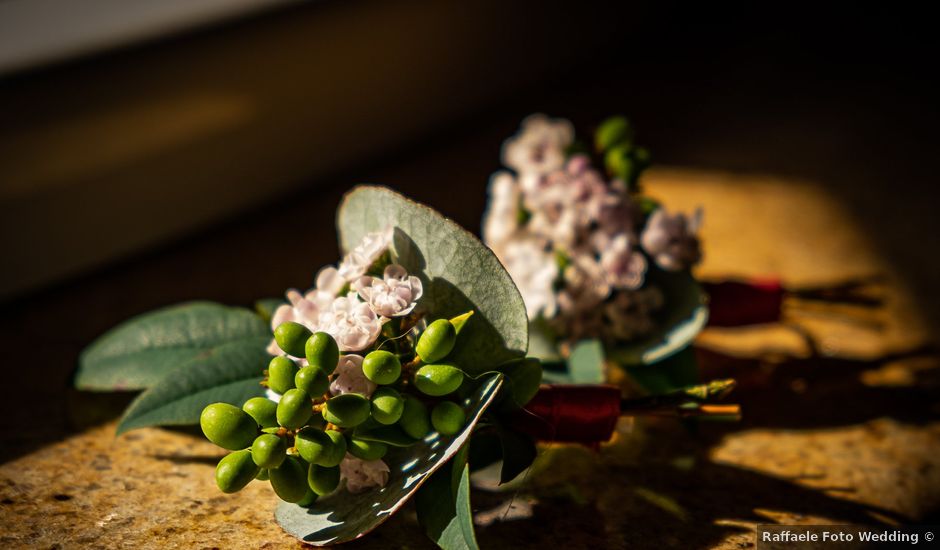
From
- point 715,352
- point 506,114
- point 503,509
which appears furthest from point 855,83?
point 503,509

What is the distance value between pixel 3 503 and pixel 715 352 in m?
0.70

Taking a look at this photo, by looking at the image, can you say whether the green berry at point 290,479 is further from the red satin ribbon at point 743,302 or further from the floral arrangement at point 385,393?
the red satin ribbon at point 743,302

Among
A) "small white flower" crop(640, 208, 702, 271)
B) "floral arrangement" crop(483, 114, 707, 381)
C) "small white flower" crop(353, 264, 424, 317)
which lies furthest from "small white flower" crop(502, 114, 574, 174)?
"small white flower" crop(353, 264, 424, 317)

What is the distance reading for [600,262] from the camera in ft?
2.45

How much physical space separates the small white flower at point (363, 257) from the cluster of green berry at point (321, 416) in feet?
0.17

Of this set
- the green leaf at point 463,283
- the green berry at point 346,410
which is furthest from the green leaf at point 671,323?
the green berry at point 346,410

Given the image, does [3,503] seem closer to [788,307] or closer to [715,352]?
[715,352]

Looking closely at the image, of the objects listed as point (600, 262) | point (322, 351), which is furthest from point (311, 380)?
point (600, 262)

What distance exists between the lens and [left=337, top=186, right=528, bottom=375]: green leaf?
53 centimetres

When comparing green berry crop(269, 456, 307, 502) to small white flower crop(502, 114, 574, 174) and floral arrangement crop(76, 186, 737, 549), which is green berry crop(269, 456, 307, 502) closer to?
floral arrangement crop(76, 186, 737, 549)

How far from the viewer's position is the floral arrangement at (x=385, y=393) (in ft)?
1.54

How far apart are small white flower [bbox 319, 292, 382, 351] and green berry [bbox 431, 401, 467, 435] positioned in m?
0.06

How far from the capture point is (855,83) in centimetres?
168

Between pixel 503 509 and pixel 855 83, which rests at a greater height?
pixel 855 83
